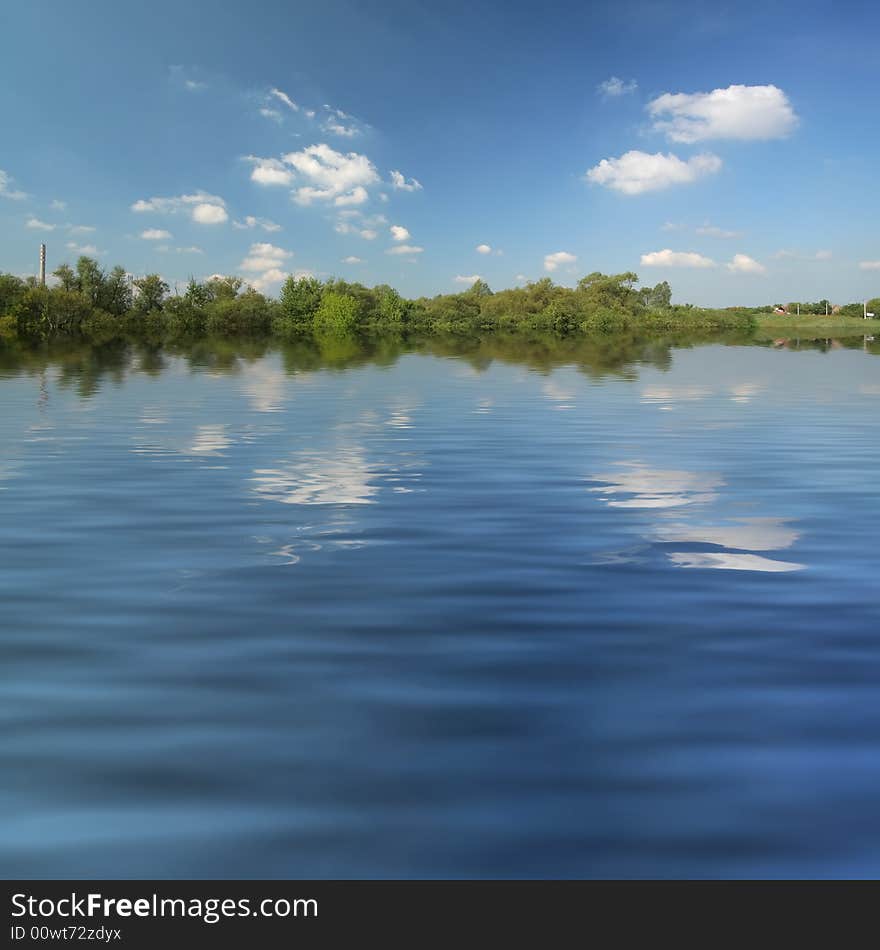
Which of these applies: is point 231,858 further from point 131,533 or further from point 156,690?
point 131,533

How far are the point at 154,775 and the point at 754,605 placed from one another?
4984mm

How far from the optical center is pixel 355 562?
8.80m

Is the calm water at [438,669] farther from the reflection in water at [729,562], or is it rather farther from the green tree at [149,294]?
the green tree at [149,294]

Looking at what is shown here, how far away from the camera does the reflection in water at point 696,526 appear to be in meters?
8.80

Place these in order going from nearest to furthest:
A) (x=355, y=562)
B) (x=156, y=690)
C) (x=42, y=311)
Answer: (x=156, y=690) < (x=355, y=562) < (x=42, y=311)

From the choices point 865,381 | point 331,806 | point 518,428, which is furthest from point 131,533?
point 865,381

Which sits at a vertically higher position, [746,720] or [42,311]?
[42,311]

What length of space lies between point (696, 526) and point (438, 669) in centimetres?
526

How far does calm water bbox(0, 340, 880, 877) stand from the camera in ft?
13.6

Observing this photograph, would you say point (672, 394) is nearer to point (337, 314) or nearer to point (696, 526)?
point (696, 526)

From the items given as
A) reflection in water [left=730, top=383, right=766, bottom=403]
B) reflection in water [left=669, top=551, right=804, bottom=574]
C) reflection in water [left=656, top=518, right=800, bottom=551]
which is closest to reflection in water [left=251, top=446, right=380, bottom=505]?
reflection in water [left=656, top=518, right=800, bottom=551]

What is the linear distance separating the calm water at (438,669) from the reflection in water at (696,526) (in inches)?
2.6

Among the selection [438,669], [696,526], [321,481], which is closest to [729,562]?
[696,526]
